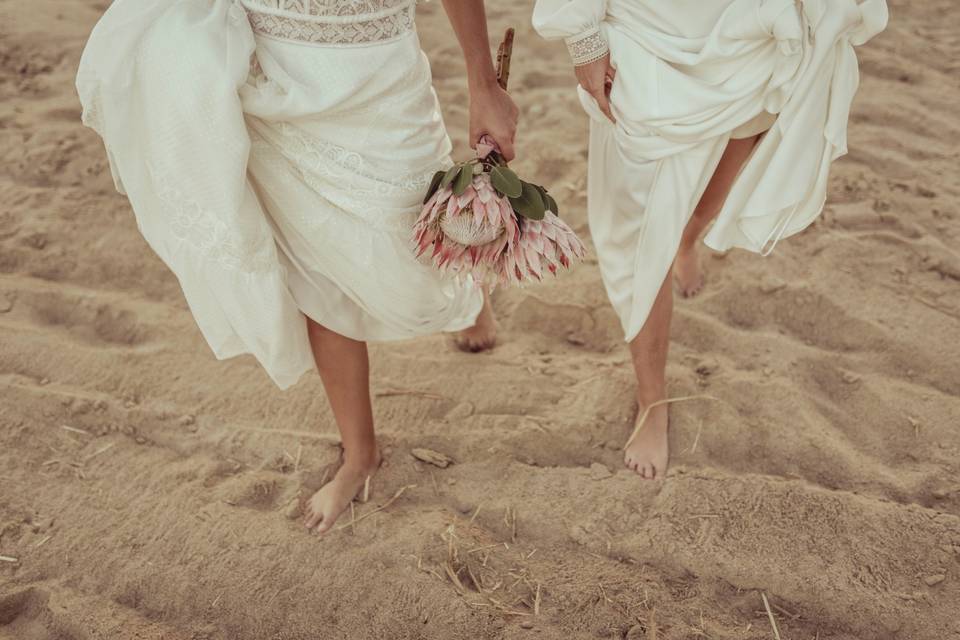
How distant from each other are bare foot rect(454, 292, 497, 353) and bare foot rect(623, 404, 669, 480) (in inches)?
24.3

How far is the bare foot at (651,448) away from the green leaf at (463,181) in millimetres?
1047

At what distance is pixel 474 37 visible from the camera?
1868 millimetres

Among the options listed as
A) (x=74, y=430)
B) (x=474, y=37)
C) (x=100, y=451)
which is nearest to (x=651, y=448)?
(x=474, y=37)

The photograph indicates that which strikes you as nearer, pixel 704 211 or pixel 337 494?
pixel 337 494

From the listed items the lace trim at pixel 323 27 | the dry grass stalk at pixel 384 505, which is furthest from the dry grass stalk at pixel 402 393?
the lace trim at pixel 323 27

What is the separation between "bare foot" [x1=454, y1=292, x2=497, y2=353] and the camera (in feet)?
9.02

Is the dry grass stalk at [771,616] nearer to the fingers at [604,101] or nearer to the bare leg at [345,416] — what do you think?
the bare leg at [345,416]

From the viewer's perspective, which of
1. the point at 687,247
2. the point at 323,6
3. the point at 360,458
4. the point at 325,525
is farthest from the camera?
the point at 687,247

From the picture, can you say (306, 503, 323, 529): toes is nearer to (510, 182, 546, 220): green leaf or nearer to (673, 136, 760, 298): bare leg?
(510, 182, 546, 220): green leaf

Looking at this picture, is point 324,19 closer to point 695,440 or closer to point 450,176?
point 450,176

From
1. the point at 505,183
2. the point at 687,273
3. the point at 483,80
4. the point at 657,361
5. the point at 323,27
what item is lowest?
the point at 687,273

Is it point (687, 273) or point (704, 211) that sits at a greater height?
point (704, 211)

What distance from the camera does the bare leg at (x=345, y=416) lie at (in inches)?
83.4

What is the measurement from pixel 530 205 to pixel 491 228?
0.11m
